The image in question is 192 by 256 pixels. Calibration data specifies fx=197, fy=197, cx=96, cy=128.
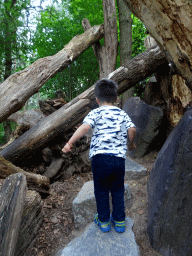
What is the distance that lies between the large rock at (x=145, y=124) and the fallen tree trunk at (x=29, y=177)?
1.80m

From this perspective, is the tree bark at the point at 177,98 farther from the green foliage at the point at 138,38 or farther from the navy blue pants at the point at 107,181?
the green foliage at the point at 138,38

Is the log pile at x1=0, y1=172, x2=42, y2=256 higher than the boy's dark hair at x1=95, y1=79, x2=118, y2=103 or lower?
lower

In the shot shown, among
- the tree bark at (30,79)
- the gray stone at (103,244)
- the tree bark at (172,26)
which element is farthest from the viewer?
the tree bark at (30,79)

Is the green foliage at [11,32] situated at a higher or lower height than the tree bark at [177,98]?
higher

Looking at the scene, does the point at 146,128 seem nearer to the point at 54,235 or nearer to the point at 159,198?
the point at 159,198

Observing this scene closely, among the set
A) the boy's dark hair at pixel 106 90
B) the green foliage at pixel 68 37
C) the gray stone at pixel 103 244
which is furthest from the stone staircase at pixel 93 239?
the green foliage at pixel 68 37

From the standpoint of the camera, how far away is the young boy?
7.27 feet

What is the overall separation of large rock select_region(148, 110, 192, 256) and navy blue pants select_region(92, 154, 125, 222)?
1.37 ft

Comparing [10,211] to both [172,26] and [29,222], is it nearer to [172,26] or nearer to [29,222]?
[29,222]

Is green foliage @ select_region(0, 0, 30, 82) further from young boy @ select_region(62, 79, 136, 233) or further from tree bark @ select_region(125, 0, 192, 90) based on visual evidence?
tree bark @ select_region(125, 0, 192, 90)

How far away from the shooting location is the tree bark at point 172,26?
135 cm

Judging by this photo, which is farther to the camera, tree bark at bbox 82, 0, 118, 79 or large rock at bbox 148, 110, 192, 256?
tree bark at bbox 82, 0, 118, 79

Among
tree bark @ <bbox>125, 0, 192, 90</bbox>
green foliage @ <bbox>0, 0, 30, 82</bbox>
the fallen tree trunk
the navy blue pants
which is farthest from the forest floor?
green foliage @ <bbox>0, 0, 30, 82</bbox>

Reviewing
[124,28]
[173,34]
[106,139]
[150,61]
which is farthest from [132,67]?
[173,34]
